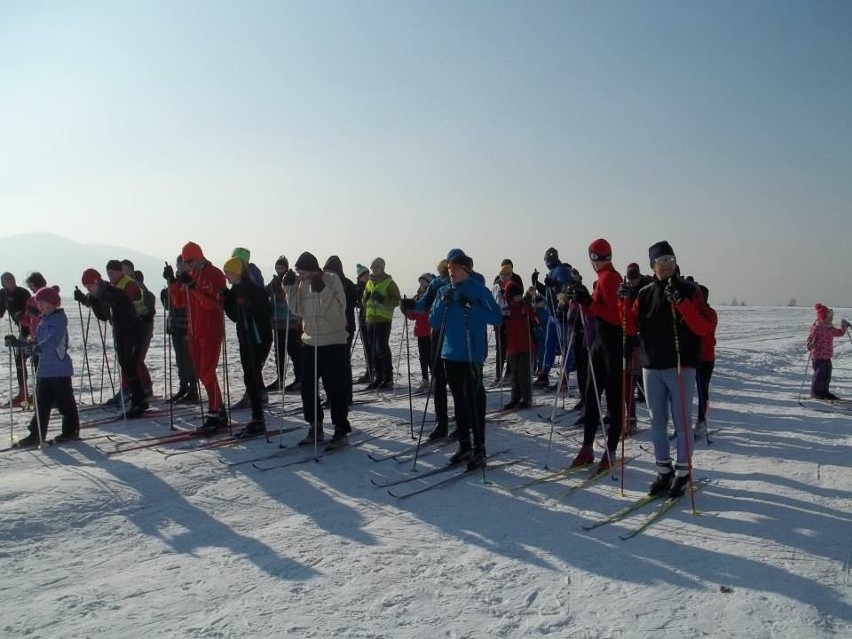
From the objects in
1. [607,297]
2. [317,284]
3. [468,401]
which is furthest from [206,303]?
[607,297]

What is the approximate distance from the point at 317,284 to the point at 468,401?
79.9 inches

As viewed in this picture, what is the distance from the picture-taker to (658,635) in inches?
130

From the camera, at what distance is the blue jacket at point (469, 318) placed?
20.5 feet

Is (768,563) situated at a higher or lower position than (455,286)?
lower

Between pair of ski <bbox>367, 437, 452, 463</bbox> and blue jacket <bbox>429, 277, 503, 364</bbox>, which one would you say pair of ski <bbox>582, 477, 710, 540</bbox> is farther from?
pair of ski <bbox>367, 437, 452, 463</bbox>

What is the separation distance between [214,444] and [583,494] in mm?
4017

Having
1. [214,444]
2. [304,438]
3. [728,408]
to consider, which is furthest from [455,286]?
[728,408]

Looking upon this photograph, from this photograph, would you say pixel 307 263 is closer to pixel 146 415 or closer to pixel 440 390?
pixel 440 390

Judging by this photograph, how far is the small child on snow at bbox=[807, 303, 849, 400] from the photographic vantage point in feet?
34.3

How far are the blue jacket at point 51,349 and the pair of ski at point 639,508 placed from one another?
5840mm

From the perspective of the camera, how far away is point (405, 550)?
438 cm

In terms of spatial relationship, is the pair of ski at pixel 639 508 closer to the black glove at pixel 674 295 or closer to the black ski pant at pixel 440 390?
the black glove at pixel 674 295

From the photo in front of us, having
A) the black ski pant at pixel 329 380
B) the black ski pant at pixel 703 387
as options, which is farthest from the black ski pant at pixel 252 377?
the black ski pant at pixel 703 387

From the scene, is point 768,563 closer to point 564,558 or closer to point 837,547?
point 837,547
